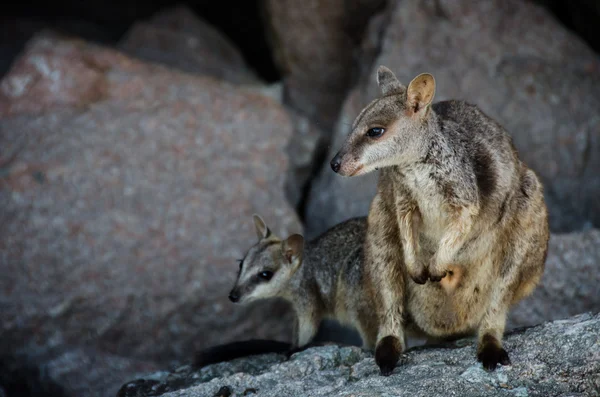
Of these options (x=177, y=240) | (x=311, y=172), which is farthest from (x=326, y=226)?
(x=177, y=240)

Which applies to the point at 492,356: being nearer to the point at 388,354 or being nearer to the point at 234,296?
the point at 388,354

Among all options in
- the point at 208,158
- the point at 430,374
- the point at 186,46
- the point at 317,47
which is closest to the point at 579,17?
the point at 317,47

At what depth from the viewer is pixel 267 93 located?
887 centimetres

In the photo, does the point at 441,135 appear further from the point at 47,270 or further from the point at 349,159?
the point at 47,270

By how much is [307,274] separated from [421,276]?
1869 millimetres

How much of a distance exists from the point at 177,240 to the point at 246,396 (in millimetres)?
2921

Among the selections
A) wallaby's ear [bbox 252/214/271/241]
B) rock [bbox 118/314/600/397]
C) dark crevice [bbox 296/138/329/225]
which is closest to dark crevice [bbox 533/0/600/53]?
dark crevice [bbox 296/138/329/225]

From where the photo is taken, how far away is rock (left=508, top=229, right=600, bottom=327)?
21.6 ft

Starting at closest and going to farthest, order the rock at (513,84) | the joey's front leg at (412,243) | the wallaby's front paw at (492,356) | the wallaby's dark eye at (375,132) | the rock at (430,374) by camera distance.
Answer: the rock at (430,374) < the wallaby's front paw at (492,356) < the wallaby's dark eye at (375,132) < the joey's front leg at (412,243) < the rock at (513,84)

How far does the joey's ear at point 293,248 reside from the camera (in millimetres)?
6414

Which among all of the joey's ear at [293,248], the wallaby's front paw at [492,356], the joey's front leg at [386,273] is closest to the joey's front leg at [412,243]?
the joey's front leg at [386,273]

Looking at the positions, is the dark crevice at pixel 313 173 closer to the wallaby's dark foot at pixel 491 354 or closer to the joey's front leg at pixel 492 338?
the joey's front leg at pixel 492 338

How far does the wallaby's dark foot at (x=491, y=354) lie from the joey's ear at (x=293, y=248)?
6.71 ft

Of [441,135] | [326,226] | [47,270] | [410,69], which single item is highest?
[441,135]
